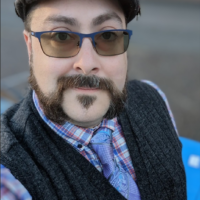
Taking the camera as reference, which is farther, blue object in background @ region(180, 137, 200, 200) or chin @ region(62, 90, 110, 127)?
blue object in background @ region(180, 137, 200, 200)

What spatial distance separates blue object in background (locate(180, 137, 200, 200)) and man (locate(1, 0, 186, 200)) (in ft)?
1.60

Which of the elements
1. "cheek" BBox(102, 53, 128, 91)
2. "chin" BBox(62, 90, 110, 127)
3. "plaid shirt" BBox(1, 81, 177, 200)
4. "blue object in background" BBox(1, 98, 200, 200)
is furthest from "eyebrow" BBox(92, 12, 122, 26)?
"blue object in background" BBox(1, 98, 200, 200)

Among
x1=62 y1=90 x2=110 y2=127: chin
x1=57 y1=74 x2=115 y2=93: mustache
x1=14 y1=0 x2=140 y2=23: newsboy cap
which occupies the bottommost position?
x1=62 y1=90 x2=110 y2=127: chin

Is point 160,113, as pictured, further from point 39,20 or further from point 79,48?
point 39,20

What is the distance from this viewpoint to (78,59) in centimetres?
101

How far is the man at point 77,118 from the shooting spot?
3.29ft

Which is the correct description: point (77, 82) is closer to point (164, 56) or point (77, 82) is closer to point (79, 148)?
point (79, 148)

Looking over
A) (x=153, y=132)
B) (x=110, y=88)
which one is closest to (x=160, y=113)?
(x=153, y=132)

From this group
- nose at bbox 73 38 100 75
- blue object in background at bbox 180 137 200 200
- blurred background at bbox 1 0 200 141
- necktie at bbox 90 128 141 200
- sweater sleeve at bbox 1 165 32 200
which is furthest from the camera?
blurred background at bbox 1 0 200 141

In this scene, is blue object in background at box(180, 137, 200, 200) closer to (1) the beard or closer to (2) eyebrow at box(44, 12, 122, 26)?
(1) the beard

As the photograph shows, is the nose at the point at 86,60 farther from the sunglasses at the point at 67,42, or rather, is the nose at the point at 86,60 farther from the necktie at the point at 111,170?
the necktie at the point at 111,170

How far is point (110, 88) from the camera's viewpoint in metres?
1.09

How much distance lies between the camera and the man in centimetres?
100

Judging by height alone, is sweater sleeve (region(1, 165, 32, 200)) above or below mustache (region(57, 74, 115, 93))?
below
